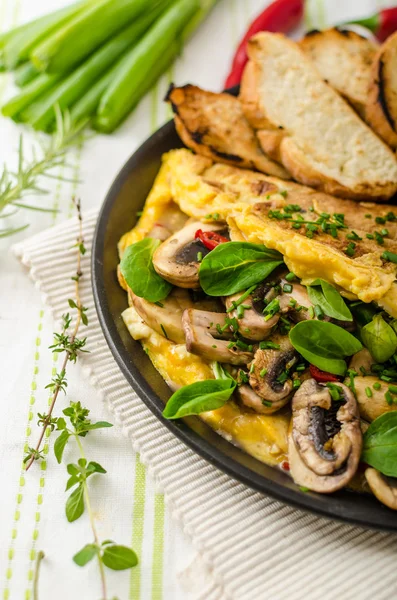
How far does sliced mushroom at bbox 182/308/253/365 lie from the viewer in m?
2.89

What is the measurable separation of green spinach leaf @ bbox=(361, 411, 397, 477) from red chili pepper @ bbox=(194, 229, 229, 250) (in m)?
1.14

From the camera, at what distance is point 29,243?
12.8 feet

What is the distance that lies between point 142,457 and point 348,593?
1.04 metres

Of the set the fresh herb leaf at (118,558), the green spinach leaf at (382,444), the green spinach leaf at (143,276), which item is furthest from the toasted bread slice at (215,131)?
the fresh herb leaf at (118,558)

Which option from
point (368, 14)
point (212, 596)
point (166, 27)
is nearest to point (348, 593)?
point (212, 596)

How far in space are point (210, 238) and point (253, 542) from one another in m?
1.40

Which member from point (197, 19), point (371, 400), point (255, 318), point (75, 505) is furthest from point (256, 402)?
point (197, 19)

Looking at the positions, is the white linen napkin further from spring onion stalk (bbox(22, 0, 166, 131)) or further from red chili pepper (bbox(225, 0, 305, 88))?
red chili pepper (bbox(225, 0, 305, 88))

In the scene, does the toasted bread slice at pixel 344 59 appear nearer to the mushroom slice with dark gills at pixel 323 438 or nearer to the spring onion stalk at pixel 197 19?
the spring onion stalk at pixel 197 19

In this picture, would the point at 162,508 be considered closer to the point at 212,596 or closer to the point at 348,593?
the point at 212,596

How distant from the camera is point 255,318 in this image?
2.88 metres

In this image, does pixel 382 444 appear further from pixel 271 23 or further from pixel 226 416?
pixel 271 23

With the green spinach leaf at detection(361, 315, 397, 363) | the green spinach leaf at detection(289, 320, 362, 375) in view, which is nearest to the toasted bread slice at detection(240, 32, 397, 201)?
the green spinach leaf at detection(361, 315, 397, 363)

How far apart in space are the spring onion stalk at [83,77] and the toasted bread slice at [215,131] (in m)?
1.05
